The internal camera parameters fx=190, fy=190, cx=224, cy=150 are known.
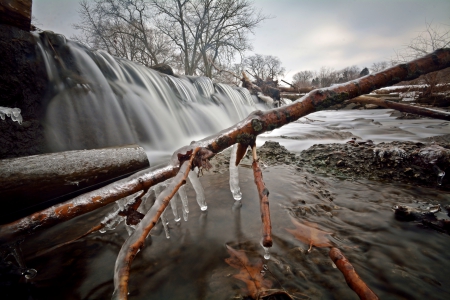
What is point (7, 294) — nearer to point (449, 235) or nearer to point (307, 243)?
point (307, 243)

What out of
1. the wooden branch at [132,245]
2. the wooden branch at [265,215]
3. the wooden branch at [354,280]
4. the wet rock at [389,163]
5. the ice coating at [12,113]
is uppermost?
the ice coating at [12,113]

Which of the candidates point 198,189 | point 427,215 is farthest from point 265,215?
point 427,215

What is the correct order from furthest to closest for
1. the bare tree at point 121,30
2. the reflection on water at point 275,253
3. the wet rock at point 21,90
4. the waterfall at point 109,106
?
the bare tree at point 121,30 < the waterfall at point 109,106 < the wet rock at point 21,90 < the reflection on water at point 275,253

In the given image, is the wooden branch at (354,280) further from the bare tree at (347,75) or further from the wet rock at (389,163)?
the bare tree at (347,75)

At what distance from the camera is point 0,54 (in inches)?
104

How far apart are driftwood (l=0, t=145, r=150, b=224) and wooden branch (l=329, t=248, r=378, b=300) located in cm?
195

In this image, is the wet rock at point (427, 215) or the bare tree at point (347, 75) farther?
the bare tree at point (347, 75)

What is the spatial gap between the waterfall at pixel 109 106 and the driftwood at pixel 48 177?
1.73 meters

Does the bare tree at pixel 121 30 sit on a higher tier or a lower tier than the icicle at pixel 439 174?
higher

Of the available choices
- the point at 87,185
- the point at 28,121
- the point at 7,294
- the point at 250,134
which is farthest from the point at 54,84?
the point at 250,134

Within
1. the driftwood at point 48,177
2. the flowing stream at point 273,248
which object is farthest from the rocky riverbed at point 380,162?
the driftwood at point 48,177

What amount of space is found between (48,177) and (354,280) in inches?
79.7

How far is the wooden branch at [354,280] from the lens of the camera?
506mm

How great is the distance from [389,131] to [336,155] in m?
3.38
